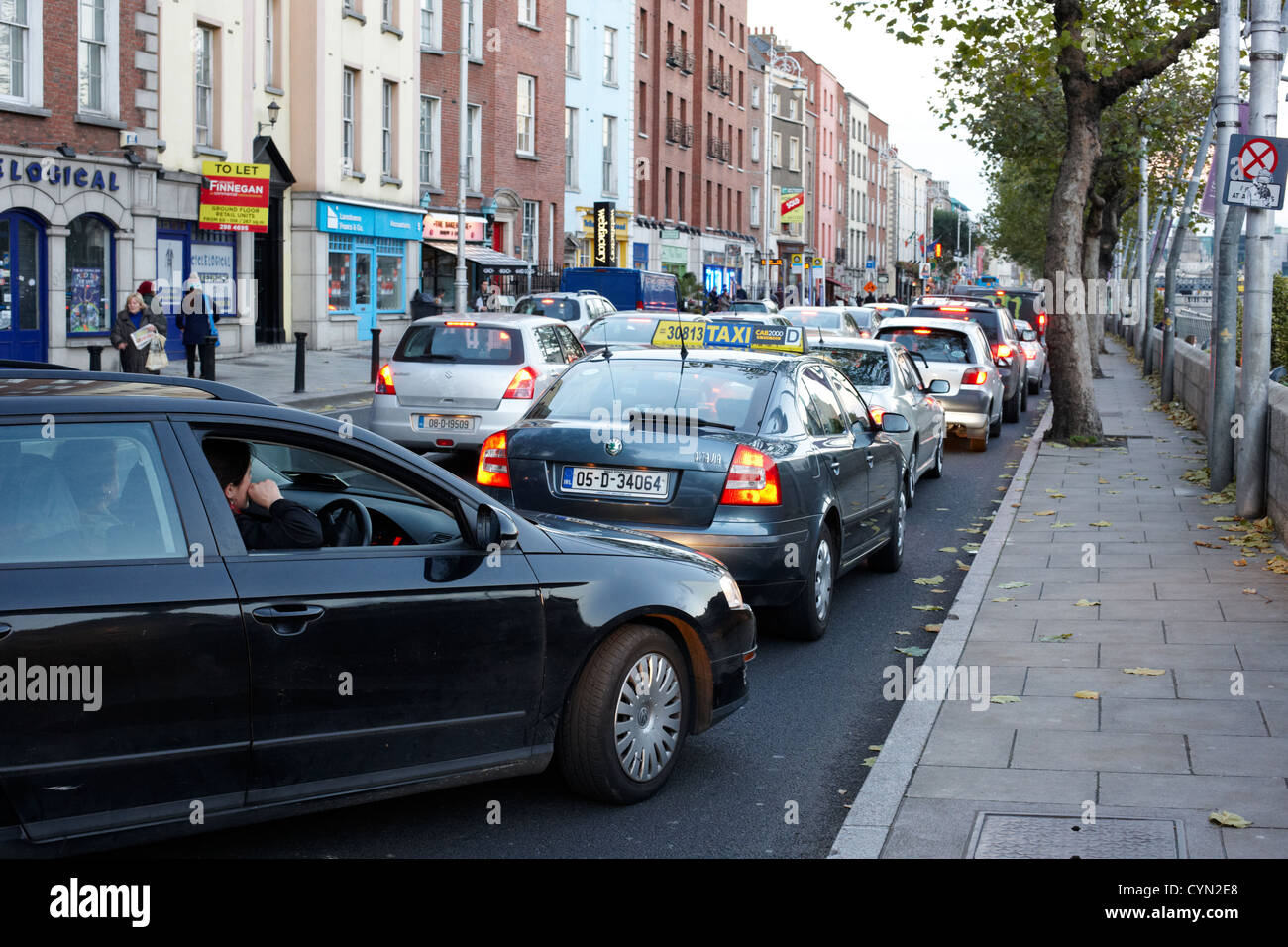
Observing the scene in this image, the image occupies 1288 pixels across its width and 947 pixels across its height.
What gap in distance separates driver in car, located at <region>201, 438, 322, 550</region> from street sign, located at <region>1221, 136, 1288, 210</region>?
10166mm

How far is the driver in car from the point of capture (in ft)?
15.5

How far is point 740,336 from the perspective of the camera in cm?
1428

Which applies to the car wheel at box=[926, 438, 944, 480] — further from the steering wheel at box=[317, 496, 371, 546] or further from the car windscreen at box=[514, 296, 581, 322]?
the car windscreen at box=[514, 296, 581, 322]

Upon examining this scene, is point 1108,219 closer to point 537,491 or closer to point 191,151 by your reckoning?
point 191,151

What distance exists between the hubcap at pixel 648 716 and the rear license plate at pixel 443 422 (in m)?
9.63

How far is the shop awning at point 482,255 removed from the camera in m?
42.1

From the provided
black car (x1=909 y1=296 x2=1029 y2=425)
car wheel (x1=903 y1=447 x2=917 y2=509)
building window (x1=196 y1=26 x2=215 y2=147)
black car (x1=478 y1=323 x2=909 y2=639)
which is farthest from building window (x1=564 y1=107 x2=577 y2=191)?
black car (x1=478 y1=323 x2=909 y2=639)

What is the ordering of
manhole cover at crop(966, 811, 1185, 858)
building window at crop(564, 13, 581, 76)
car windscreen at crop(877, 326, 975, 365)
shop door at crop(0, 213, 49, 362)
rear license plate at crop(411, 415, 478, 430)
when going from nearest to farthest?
manhole cover at crop(966, 811, 1185, 858) → rear license plate at crop(411, 415, 478, 430) → car windscreen at crop(877, 326, 975, 365) → shop door at crop(0, 213, 49, 362) → building window at crop(564, 13, 581, 76)

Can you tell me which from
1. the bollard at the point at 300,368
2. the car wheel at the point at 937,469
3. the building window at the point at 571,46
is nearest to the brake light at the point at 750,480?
the car wheel at the point at 937,469

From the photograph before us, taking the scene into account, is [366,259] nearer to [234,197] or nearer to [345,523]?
[234,197]

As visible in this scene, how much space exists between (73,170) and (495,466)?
64.9ft

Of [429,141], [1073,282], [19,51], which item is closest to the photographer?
[1073,282]

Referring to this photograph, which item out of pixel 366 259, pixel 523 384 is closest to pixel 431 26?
pixel 366 259

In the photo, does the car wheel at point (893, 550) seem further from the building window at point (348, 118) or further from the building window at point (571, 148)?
the building window at point (571, 148)
